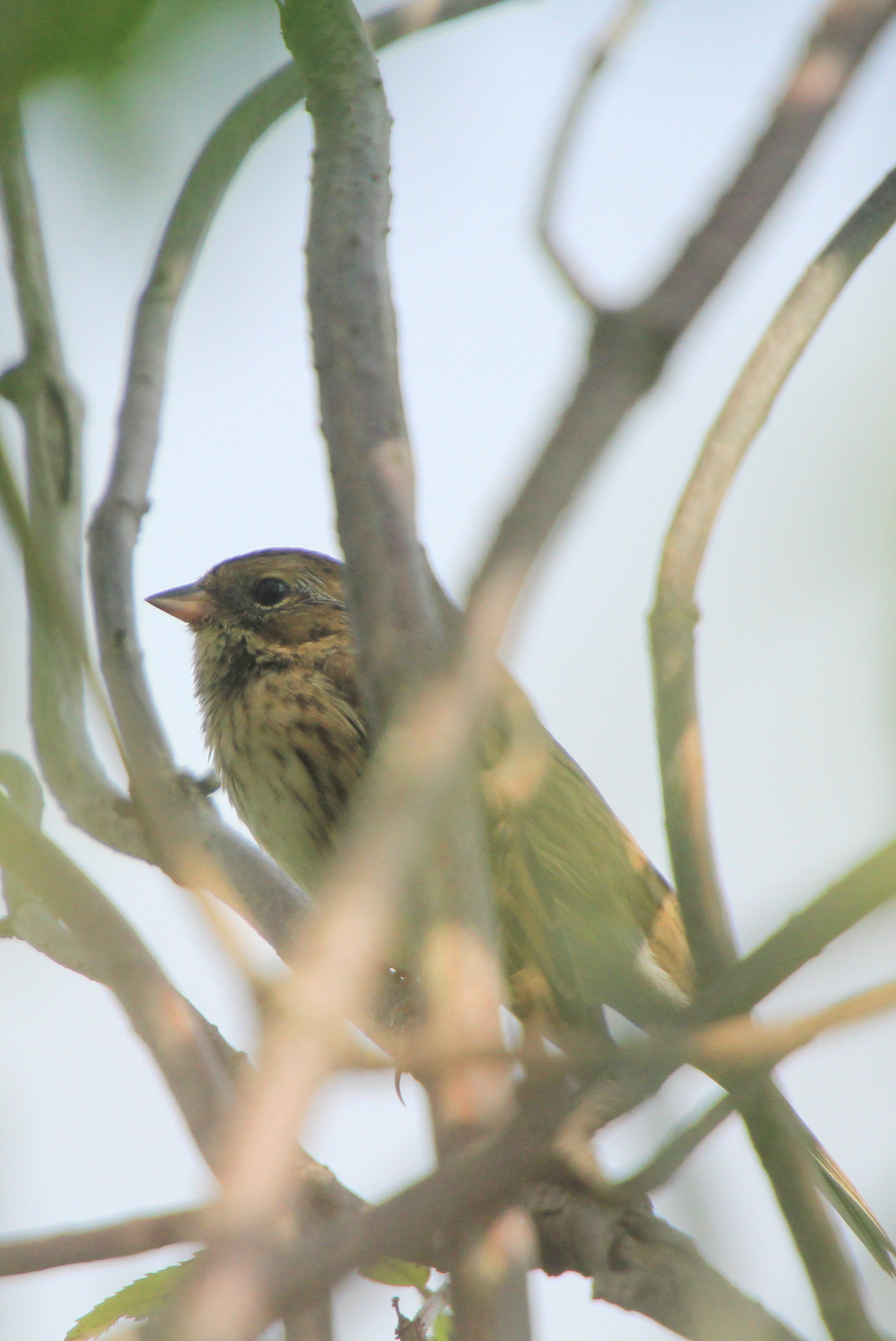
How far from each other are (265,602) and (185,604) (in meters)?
0.25

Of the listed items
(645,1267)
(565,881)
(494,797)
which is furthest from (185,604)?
(645,1267)

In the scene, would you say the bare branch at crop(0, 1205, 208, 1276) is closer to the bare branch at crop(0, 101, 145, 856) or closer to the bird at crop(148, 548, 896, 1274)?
the bird at crop(148, 548, 896, 1274)

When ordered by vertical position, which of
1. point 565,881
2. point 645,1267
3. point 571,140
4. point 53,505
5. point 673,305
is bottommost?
point 645,1267

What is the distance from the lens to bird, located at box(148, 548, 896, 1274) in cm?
208

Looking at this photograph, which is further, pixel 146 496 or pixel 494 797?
pixel 146 496

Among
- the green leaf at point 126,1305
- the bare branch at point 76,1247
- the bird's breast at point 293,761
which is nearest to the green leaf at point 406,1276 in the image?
the green leaf at point 126,1305

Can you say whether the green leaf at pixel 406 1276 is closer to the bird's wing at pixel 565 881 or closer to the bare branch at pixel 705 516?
the bird's wing at pixel 565 881

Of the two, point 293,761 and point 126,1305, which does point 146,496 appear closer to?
point 293,761

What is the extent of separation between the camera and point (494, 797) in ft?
6.48

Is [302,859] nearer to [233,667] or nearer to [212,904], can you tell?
[233,667]

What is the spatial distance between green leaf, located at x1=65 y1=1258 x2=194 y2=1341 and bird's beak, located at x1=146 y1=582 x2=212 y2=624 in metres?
2.66

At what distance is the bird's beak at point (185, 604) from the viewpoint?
4.41m

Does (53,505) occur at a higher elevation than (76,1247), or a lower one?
higher

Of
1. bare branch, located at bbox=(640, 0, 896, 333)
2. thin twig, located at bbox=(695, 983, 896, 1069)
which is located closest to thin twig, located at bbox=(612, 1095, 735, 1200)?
thin twig, located at bbox=(695, 983, 896, 1069)
